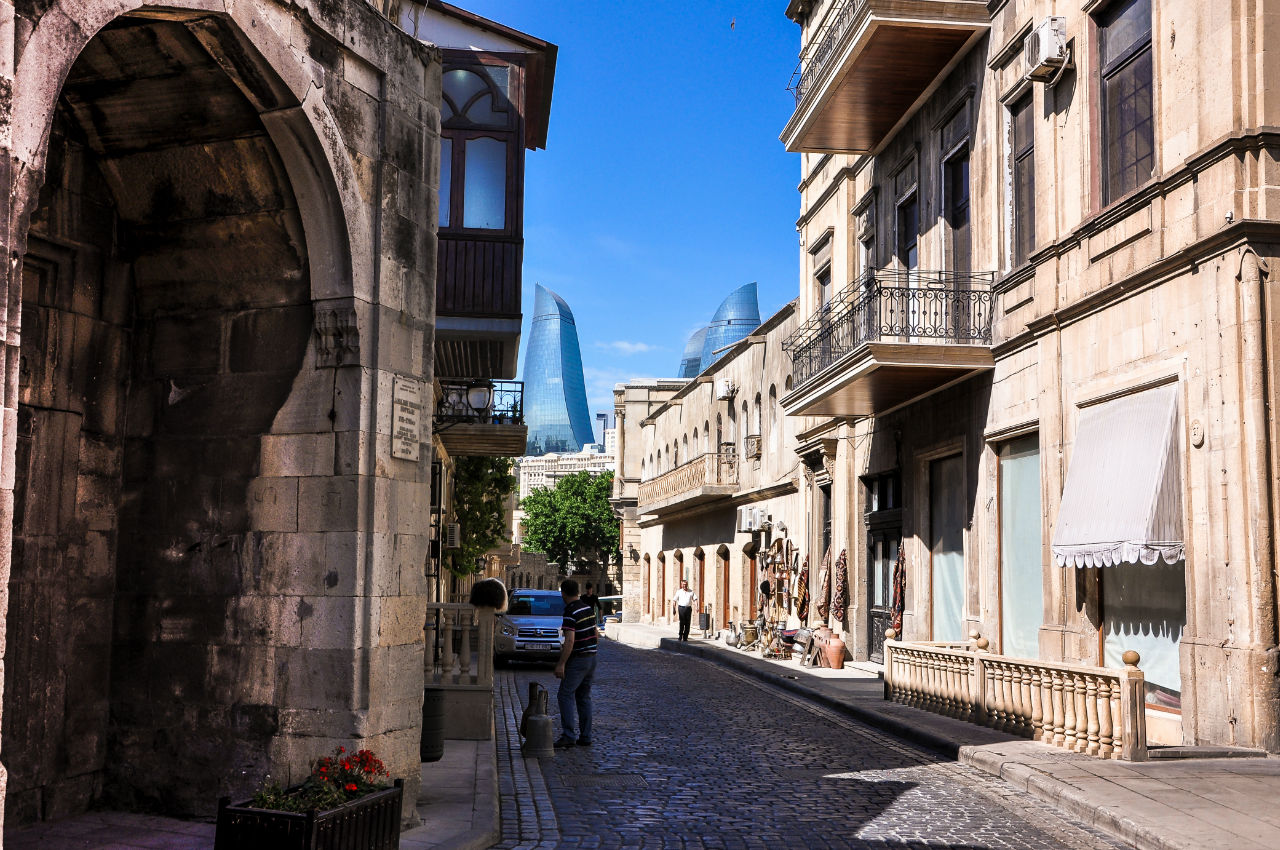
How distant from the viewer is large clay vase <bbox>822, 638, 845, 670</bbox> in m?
20.5

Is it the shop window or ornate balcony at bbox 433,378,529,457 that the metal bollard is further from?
the shop window

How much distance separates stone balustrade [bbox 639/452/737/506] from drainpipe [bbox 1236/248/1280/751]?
891 inches

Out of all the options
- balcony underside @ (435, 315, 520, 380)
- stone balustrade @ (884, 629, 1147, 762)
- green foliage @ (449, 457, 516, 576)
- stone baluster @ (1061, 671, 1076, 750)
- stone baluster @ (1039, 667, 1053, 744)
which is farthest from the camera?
green foliage @ (449, 457, 516, 576)

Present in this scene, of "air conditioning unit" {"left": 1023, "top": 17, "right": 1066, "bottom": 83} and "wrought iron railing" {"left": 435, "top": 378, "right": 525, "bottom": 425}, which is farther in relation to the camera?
"wrought iron railing" {"left": 435, "top": 378, "right": 525, "bottom": 425}

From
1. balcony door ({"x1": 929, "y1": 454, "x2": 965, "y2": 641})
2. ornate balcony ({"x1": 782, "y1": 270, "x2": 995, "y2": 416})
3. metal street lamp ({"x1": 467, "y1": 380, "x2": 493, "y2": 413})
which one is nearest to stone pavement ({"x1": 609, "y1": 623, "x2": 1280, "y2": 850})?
balcony door ({"x1": 929, "y1": 454, "x2": 965, "y2": 641})

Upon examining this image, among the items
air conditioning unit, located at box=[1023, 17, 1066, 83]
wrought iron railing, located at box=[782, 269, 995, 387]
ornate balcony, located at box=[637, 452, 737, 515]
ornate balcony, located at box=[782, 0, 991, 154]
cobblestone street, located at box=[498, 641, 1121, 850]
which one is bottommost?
cobblestone street, located at box=[498, 641, 1121, 850]

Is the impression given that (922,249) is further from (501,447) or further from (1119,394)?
(501,447)

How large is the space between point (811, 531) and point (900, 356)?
9.68 m

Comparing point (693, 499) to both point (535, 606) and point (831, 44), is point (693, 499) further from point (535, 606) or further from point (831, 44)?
point (831, 44)

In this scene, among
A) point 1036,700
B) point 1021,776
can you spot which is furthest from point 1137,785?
point 1036,700

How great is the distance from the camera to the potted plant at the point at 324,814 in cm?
543

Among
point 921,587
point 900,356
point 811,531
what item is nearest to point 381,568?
point 900,356

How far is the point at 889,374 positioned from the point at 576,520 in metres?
64.6

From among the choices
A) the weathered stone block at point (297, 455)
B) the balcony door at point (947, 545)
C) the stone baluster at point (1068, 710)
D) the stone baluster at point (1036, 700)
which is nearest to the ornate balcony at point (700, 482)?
the balcony door at point (947, 545)
